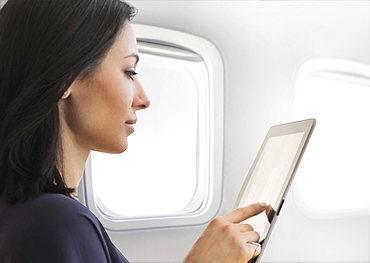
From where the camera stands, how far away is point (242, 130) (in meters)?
2.40

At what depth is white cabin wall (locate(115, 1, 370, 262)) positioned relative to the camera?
7.51ft

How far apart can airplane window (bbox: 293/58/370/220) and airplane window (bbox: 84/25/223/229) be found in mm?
408

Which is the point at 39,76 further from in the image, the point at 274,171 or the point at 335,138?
the point at 335,138

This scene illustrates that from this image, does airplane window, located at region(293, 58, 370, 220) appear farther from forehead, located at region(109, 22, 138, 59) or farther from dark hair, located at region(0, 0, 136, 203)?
dark hair, located at region(0, 0, 136, 203)

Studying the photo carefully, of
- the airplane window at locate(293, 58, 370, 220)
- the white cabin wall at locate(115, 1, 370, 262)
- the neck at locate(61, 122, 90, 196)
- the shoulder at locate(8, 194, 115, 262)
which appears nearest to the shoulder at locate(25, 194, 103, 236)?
the shoulder at locate(8, 194, 115, 262)

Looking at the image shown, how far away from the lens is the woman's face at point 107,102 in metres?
0.90

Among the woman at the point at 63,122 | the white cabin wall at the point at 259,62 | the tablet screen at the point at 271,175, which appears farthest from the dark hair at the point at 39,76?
the white cabin wall at the point at 259,62

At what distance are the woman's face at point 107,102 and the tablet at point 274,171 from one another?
0.28 metres

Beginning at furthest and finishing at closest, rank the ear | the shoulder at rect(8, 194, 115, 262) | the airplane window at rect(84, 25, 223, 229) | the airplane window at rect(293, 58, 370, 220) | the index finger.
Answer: the airplane window at rect(293, 58, 370, 220), the airplane window at rect(84, 25, 223, 229), the index finger, the ear, the shoulder at rect(8, 194, 115, 262)

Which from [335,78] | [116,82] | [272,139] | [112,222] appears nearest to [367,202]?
[335,78]

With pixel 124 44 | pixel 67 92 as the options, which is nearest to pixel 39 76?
pixel 67 92

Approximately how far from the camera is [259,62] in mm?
2375

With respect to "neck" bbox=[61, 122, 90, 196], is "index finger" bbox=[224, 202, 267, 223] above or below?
below

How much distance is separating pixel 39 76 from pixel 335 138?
194 centimetres
